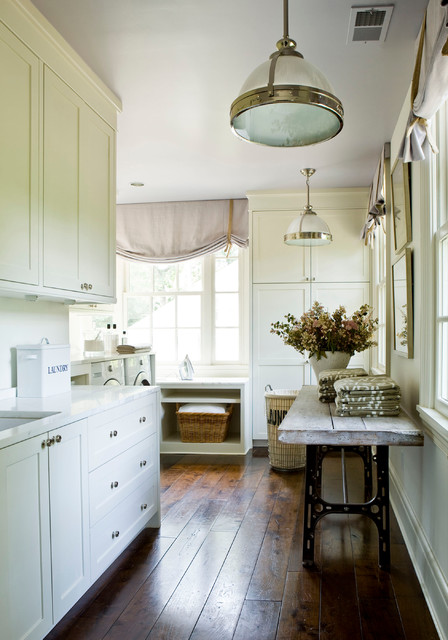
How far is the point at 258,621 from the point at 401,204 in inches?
89.9

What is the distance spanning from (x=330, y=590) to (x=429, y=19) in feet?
7.68

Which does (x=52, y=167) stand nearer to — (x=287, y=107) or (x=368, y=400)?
(x=287, y=107)

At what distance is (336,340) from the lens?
3461 millimetres

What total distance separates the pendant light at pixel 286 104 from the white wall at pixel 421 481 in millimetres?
815

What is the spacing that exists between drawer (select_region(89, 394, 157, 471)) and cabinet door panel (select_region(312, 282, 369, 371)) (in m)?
2.59

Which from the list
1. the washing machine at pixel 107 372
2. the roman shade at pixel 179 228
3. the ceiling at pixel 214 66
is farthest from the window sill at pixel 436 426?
the roman shade at pixel 179 228

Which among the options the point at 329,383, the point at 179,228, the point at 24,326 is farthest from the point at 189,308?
the point at 24,326

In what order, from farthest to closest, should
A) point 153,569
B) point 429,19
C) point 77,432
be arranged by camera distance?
1. point 153,569
2. point 77,432
3. point 429,19

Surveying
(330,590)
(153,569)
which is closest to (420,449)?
(330,590)

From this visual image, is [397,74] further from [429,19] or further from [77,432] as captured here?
[77,432]

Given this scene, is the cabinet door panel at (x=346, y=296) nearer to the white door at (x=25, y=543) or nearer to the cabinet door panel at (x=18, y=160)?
the cabinet door panel at (x=18, y=160)

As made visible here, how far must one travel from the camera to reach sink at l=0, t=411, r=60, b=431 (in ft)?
7.33

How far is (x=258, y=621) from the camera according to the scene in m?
2.18

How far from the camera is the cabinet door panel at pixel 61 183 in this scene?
260 cm
